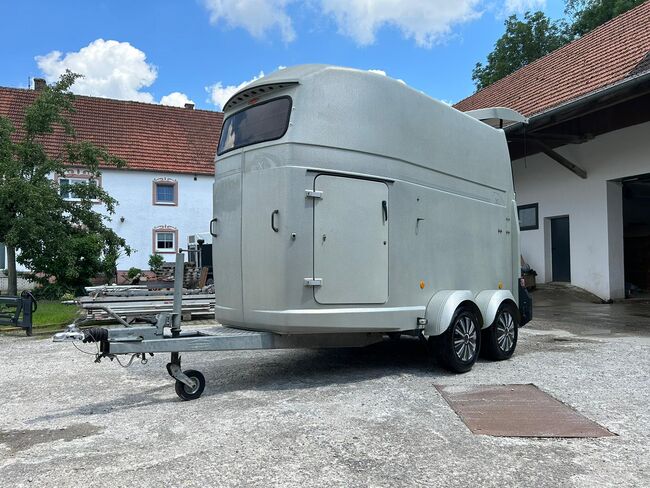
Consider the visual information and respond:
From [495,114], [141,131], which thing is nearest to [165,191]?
[141,131]

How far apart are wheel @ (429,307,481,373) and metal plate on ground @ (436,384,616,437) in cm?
52

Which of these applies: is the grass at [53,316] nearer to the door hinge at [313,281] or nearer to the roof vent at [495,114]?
the door hinge at [313,281]

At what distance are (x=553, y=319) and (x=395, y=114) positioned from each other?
7944mm

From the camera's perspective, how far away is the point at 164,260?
84.7 ft

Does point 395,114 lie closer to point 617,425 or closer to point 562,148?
point 617,425

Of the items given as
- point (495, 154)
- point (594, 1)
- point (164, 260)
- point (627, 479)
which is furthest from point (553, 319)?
point (594, 1)

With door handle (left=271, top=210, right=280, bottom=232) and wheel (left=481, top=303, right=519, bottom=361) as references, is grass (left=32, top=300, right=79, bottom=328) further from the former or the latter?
wheel (left=481, top=303, right=519, bottom=361)

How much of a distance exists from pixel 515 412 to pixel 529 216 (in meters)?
14.1

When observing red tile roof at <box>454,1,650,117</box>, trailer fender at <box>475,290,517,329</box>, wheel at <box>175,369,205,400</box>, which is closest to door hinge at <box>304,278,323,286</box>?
wheel at <box>175,369,205,400</box>

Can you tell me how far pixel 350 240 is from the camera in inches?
220

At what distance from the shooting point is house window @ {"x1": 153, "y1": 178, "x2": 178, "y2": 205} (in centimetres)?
2640

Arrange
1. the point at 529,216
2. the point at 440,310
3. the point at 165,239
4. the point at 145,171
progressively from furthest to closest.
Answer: the point at 165,239 < the point at 145,171 < the point at 529,216 < the point at 440,310

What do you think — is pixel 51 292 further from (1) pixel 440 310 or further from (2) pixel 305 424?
(2) pixel 305 424

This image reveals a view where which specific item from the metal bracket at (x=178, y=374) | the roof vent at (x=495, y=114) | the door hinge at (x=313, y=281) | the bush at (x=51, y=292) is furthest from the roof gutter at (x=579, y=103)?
the bush at (x=51, y=292)
